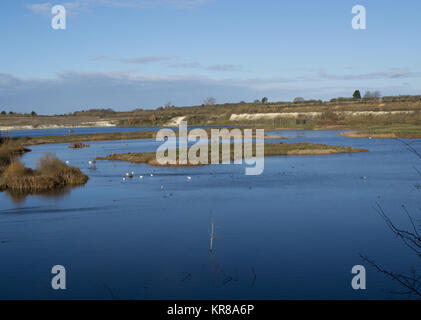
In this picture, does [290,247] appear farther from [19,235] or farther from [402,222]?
[19,235]

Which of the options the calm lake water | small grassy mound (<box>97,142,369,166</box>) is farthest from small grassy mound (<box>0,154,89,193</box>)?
small grassy mound (<box>97,142,369,166</box>)

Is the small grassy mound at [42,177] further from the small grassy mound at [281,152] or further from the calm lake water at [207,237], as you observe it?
the small grassy mound at [281,152]

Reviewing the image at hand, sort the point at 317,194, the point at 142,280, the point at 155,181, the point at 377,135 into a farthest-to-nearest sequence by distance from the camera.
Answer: the point at 377,135, the point at 155,181, the point at 317,194, the point at 142,280

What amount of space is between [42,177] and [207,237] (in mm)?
17282

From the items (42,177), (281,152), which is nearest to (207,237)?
(42,177)

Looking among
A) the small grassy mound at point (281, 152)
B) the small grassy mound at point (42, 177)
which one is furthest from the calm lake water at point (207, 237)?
the small grassy mound at point (281, 152)

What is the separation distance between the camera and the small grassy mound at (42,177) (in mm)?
32812

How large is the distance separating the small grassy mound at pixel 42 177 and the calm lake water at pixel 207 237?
68.7 inches

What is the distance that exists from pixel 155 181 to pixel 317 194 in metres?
12.1

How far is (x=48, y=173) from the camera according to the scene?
34.0 m

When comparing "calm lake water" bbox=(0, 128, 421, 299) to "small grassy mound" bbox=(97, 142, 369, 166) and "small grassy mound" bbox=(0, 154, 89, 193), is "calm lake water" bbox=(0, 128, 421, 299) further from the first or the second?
"small grassy mound" bbox=(97, 142, 369, 166)

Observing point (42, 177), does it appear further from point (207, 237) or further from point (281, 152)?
point (281, 152)

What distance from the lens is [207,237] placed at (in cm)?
2028
